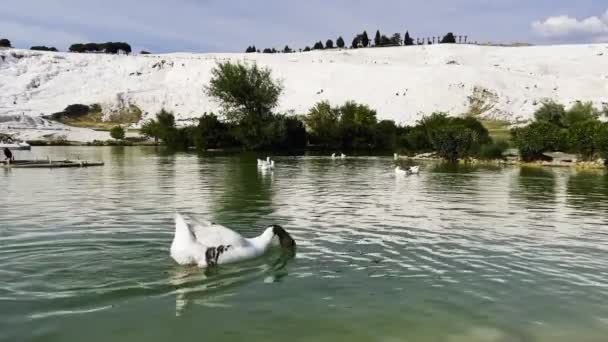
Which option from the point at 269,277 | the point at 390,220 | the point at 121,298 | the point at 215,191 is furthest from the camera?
the point at 215,191

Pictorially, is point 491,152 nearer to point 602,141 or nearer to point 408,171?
point 602,141

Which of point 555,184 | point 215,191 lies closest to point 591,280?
point 215,191

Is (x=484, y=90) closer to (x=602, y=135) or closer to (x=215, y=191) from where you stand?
(x=602, y=135)

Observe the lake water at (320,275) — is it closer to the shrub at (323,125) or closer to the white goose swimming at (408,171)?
the white goose swimming at (408,171)

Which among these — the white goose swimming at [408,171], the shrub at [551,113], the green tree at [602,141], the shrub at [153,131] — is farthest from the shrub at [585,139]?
the shrub at [153,131]

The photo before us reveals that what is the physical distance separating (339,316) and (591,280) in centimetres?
581

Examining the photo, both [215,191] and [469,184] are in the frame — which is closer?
[215,191]

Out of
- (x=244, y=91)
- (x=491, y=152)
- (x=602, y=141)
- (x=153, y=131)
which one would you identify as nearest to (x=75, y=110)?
(x=153, y=131)

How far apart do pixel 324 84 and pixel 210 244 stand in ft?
509

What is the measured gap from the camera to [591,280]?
1205 centimetres

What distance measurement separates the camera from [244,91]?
95000mm

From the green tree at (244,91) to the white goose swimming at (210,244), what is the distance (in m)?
80.8

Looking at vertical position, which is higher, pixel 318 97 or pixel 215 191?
pixel 318 97

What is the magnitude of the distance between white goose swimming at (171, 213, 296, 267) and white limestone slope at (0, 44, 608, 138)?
120 meters
